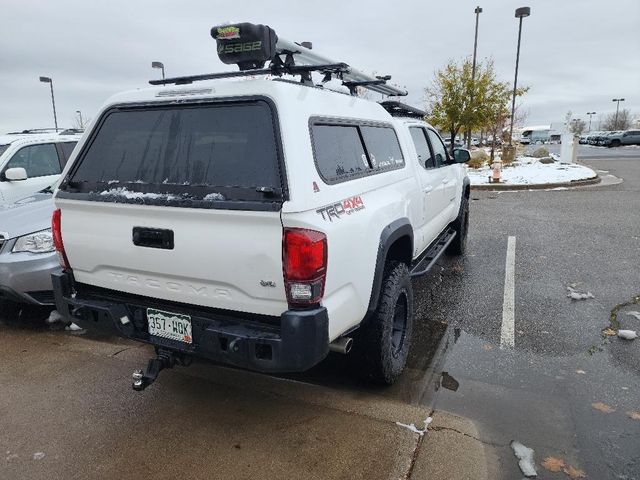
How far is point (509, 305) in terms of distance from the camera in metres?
5.04

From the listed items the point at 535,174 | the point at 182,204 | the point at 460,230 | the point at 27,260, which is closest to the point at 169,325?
the point at 182,204

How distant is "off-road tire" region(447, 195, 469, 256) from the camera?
657 centimetres

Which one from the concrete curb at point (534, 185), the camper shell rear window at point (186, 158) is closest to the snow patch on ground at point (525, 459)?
the camper shell rear window at point (186, 158)

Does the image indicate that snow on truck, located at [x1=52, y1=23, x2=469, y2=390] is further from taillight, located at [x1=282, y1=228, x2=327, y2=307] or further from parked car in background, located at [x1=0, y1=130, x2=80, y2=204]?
parked car in background, located at [x1=0, y1=130, x2=80, y2=204]

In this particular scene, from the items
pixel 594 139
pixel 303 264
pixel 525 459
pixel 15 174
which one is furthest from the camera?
pixel 594 139

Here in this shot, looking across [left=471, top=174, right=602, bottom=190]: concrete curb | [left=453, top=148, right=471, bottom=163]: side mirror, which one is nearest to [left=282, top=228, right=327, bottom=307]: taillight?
[left=453, top=148, right=471, bottom=163]: side mirror

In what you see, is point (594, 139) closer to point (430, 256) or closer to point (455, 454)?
point (430, 256)

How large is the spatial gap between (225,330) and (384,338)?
3.82ft

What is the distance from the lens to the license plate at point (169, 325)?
2.71 metres

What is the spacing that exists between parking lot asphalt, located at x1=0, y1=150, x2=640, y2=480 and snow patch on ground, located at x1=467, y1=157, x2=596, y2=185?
1093 centimetres

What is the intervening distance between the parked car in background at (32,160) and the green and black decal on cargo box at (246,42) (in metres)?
4.38

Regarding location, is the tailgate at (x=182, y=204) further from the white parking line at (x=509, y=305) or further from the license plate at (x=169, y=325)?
the white parking line at (x=509, y=305)

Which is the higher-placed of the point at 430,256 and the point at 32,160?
the point at 32,160

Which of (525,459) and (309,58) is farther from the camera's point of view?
(309,58)
